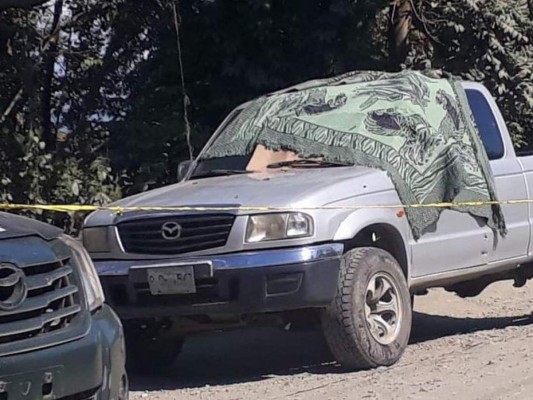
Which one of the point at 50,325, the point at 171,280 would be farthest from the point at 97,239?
the point at 50,325

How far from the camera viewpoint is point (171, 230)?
7.36 metres

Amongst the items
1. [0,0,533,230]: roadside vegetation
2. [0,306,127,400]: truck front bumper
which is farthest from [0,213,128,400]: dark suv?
[0,0,533,230]: roadside vegetation

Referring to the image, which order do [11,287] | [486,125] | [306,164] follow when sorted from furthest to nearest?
[486,125]
[306,164]
[11,287]

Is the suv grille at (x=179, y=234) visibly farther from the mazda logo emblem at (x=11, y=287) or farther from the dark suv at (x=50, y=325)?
the mazda logo emblem at (x=11, y=287)

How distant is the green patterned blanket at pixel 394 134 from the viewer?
323 inches

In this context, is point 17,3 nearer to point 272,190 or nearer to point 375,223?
point 272,190

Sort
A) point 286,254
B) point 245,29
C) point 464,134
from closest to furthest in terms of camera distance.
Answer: point 286,254 → point 464,134 → point 245,29

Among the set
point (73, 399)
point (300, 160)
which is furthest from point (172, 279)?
point (73, 399)

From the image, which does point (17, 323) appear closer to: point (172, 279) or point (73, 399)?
point (73, 399)

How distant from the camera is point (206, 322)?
7.52 metres

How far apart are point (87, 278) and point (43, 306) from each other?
53 cm

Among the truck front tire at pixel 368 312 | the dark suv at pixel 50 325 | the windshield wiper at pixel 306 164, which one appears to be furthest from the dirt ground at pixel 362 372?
the dark suv at pixel 50 325

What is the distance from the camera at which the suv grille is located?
7.29 m

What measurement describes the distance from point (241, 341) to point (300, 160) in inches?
74.9
